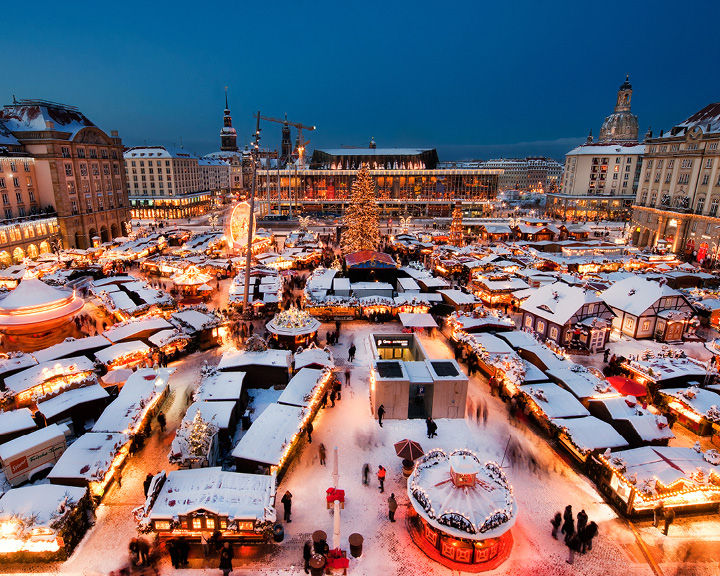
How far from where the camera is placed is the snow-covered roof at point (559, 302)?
81.3 feet

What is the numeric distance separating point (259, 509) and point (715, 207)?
186ft

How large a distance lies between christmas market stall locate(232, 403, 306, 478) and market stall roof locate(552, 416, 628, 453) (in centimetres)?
958

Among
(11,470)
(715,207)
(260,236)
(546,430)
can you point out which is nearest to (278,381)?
(11,470)

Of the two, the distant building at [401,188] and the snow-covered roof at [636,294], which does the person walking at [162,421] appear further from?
the distant building at [401,188]

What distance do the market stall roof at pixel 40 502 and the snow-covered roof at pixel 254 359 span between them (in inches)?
311

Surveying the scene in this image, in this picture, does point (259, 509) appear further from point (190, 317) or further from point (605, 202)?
point (605, 202)

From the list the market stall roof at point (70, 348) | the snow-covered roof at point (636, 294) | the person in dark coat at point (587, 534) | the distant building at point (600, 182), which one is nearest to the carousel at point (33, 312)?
the market stall roof at point (70, 348)

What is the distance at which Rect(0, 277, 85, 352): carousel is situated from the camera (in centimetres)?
1870

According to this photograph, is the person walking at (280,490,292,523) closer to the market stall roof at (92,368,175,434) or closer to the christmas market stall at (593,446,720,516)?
the market stall roof at (92,368,175,434)

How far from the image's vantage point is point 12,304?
60.8ft

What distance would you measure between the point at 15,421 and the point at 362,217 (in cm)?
3071

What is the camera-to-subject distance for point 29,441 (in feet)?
46.5

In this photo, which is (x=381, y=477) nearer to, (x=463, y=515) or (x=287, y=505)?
(x=287, y=505)

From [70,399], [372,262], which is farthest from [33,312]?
[372,262]
